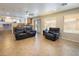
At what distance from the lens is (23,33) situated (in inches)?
173

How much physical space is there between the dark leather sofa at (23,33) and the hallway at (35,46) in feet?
0.58

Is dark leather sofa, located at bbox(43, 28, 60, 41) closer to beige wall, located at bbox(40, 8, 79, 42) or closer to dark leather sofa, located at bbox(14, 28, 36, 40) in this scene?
beige wall, located at bbox(40, 8, 79, 42)

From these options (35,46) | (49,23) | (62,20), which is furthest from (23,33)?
(62,20)

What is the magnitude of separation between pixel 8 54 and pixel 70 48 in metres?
2.63

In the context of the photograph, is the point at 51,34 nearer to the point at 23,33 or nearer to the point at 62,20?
the point at 23,33

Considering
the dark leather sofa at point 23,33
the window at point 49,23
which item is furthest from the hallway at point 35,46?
A: the window at point 49,23

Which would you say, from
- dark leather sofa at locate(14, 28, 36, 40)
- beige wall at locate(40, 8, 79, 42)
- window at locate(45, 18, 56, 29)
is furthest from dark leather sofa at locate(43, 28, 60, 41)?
dark leather sofa at locate(14, 28, 36, 40)

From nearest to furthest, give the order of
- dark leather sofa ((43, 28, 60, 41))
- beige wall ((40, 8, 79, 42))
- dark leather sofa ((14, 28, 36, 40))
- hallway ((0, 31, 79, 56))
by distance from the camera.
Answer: hallway ((0, 31, 79, 56)) < dark leather sofa ((14, 28, 36, 40)) < dark leather sofa ((43, 28, 60, 41)) < beige wall ((40, 8, 79, 42))

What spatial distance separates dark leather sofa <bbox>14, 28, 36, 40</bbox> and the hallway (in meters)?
0.18

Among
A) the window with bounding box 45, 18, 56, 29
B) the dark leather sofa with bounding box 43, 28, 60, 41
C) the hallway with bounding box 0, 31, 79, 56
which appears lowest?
the hallway with bounding box 0, 31, 79, 56

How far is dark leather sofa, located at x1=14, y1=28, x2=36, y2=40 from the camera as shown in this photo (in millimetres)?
4352

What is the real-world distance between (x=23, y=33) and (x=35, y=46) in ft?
2.76

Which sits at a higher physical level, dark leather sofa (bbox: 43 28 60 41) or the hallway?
dark leather sofa (bbox: 43 28 60 41)

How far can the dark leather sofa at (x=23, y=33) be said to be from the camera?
435 cm
